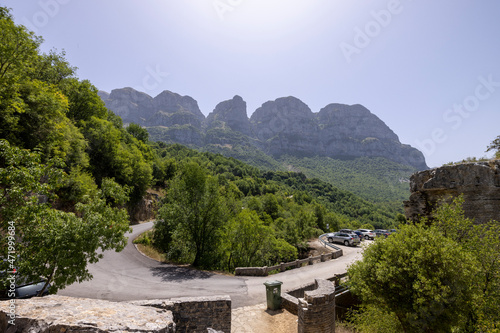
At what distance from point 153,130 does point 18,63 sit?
194236 millimetres

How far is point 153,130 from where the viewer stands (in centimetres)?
18988

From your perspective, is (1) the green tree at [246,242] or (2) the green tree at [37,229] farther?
(1) the green tree at [246,242]

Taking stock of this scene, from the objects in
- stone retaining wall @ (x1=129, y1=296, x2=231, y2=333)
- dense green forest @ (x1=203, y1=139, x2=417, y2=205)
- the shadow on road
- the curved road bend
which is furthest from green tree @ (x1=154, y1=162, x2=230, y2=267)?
dense green forest @ (x1=203, y1=139, x2=417, y2=205)

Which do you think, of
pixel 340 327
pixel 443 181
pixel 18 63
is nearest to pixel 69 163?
pixel 18 63

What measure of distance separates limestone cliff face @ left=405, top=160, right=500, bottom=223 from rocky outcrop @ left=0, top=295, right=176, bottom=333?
13655mm

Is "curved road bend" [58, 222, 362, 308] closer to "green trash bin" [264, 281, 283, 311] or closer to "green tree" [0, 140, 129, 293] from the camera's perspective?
"green trash bin" [264, 281, 283, 311]

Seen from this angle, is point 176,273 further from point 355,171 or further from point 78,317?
point 355,171

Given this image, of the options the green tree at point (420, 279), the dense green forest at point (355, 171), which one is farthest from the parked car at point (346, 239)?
the dense green forest at point (355, 171)

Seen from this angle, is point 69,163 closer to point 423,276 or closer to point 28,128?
point 28,128

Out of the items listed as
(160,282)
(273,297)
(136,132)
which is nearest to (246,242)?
(160,282)

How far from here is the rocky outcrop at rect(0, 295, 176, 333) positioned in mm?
3678

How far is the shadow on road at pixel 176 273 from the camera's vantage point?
13695 mm

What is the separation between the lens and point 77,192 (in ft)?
63.3

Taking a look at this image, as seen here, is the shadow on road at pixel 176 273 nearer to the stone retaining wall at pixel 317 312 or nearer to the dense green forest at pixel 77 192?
the dense green forest at pixel 77 192
